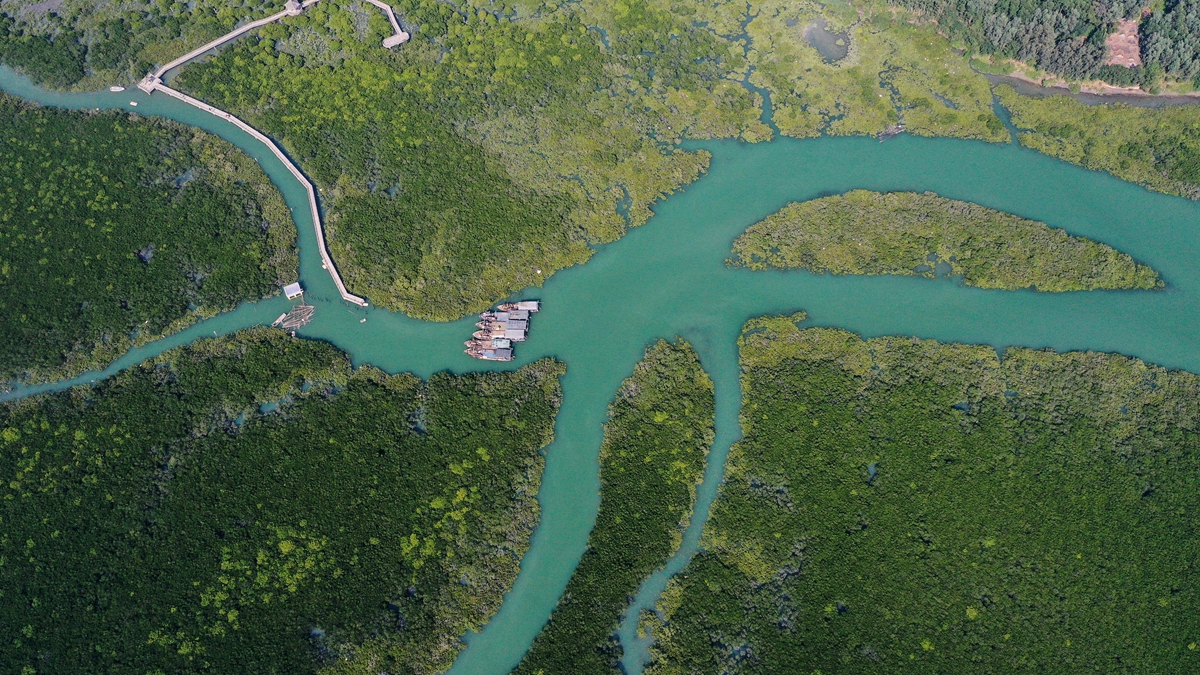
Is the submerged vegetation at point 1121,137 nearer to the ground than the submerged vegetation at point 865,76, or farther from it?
nearer to the ground

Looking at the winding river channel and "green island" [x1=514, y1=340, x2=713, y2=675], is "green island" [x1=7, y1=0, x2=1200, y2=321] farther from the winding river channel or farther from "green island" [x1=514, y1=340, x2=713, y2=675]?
"green island" [x1=514, y1=340, x2=713, y2=675]

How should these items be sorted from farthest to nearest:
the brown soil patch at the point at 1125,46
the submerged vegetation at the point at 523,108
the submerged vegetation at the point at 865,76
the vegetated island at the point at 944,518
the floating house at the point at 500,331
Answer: the brown soil patch at the point at 1125,46 < the submerged vegetation at the point at 865,76 < the submerged vegetation at the point at 523,108 < the floating house at the point at 500,331 < the vegetated island at the point at 944,518

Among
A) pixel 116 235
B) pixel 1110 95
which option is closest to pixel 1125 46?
pixel 1110 95

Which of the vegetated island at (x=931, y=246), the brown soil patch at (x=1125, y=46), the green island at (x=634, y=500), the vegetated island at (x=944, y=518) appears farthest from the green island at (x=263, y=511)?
the brown soil patch at (x=1125, y=46)

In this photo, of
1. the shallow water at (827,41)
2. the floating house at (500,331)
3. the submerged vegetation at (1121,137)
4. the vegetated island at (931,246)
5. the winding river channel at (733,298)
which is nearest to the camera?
the winding river channel at (733,298)

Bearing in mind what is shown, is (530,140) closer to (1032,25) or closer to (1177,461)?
(1032,25)

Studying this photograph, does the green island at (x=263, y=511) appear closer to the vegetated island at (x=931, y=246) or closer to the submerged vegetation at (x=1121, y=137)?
the vegetated island at (x=931, y=246)

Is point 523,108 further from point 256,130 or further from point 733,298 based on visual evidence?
point 733,298

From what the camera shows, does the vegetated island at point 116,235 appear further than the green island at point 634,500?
Yes
